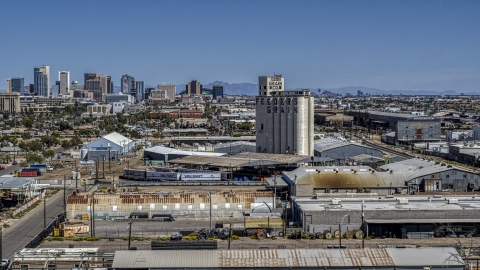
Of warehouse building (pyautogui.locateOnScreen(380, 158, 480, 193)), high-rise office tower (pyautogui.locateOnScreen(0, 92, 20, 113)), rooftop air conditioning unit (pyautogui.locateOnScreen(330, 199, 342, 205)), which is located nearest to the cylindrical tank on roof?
warehouse building (pyautogui.locateOnScreen(380, 158, 480, 193))

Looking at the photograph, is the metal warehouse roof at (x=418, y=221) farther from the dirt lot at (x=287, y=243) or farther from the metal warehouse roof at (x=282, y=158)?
the metal warehouse roof at (x=282, y=158)

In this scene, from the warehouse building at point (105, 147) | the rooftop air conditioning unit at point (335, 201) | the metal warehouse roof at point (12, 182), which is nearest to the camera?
the rooftop air conditioning unit at point (335, 201)

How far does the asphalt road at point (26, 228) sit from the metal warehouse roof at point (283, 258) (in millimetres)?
6434

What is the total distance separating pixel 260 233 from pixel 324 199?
4731mm

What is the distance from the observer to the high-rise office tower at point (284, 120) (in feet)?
153

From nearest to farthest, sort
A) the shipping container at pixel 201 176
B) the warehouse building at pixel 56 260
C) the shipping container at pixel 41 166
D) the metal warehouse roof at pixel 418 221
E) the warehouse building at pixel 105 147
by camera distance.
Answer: the warehouse building at pixel 56 260
the metal warehouse roof at pixel 418 221
the shipping container at pixel 201 176
the shipping container at pixel 41 166
the warehouse building at pixel 105 147

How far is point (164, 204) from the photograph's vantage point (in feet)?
99.0

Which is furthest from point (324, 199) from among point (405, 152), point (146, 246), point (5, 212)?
point (405, 152)

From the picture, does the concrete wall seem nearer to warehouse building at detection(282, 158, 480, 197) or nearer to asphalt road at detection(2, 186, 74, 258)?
warehouse building at detection(282, 158, 480, 197)

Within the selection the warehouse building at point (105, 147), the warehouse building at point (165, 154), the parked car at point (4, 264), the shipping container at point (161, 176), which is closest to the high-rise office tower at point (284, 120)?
the warehouse building at point (165, 154)

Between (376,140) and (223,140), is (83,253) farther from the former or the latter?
(376,140)

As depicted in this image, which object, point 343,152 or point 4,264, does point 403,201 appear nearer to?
point 4,264

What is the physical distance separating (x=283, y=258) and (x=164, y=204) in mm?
11931

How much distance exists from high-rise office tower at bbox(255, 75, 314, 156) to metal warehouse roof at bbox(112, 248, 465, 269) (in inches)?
1082
